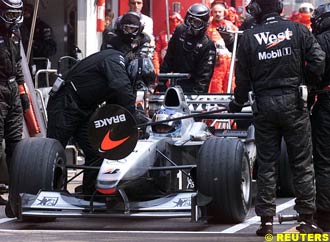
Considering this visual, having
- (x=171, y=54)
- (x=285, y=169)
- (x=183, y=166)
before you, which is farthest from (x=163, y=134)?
(x=171, y=54)

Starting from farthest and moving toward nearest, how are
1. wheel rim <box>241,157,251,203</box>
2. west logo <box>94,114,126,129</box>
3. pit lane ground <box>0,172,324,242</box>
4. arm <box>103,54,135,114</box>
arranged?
arm <box>103,54,135,114</box>, wheel rim <box>241,157,251,203</box>, west logo <box>94,114,126,129</box>, pit lane ground <box>0,172,324,242</box>

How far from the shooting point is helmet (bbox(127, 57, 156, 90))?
35.2ft

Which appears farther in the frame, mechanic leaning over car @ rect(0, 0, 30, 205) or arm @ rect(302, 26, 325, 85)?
mechanic leaning over car @ rect(0, 0, 30, 205)

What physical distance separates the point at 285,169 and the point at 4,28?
3255 millimetres

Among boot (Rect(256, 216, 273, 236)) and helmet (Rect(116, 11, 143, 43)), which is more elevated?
helmet (Rect(116, 11, 143, 43))

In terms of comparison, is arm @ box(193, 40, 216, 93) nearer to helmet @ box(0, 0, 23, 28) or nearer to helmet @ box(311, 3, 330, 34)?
helmet @ box(0, 0, 23, 28)

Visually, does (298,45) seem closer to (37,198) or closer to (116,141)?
(116,141)

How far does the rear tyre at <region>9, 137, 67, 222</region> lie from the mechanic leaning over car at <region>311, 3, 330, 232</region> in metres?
2.39

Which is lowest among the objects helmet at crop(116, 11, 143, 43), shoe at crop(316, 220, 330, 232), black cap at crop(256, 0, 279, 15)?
shoe at crop(316, 220, 330, 232)

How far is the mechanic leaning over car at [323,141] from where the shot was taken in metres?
9.42

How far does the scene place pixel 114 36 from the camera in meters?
11.8

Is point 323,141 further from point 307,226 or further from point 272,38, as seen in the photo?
point 272,38

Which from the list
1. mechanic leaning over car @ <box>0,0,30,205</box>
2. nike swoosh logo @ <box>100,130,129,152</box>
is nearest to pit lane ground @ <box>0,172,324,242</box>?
nike swoosh logo @ <box>100,130,129,152</box>

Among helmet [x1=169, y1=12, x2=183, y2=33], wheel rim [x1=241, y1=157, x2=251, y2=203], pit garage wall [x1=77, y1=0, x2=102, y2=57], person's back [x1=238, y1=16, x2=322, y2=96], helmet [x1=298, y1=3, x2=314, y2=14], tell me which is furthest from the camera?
helmet [x1=169, y1=12, x2=183, y2=33]
